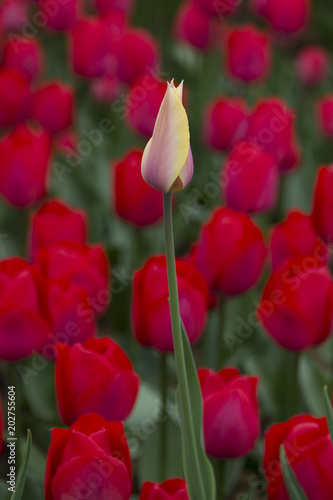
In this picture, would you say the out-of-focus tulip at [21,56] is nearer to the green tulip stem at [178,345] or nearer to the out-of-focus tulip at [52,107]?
the out-of-focus tulip at [52,107]

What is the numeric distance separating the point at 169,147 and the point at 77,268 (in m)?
0.50

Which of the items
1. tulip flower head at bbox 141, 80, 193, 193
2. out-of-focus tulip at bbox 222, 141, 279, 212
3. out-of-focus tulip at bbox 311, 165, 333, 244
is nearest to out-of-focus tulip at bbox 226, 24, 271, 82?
out-of-focus tulip at bbox 222, 141, 279, 212

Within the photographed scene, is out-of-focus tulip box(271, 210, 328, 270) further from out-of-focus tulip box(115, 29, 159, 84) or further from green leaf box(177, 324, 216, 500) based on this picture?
out-of-focus tulip box(115, 29, 159, 84)

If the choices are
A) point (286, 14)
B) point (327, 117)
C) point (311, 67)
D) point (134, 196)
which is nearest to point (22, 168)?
point (134, 196)

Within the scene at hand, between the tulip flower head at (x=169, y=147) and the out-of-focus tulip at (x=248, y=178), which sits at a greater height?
the tulip flower head at (x=169, y=147)

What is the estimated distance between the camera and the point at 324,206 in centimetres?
Answer: 122

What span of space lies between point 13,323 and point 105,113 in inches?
56.9

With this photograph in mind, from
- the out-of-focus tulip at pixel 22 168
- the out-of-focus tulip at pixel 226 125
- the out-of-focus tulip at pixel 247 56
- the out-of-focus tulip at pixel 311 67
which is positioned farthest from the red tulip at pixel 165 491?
the out-of-focus tulip at pixel 311 67

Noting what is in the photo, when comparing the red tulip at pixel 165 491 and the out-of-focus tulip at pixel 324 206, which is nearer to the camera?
the red tulip at pixel 165 491

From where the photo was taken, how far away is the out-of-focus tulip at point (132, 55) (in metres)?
2.04

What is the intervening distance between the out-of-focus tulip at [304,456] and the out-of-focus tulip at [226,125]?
0.98m

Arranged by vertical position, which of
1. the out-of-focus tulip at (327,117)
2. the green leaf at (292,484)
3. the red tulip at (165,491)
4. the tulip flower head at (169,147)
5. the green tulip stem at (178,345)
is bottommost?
the out-of-focus tulip at (327,117)

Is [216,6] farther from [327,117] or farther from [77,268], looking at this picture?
[77,268]

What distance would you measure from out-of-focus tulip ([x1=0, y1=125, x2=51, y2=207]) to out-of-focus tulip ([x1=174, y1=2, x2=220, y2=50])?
942mm
